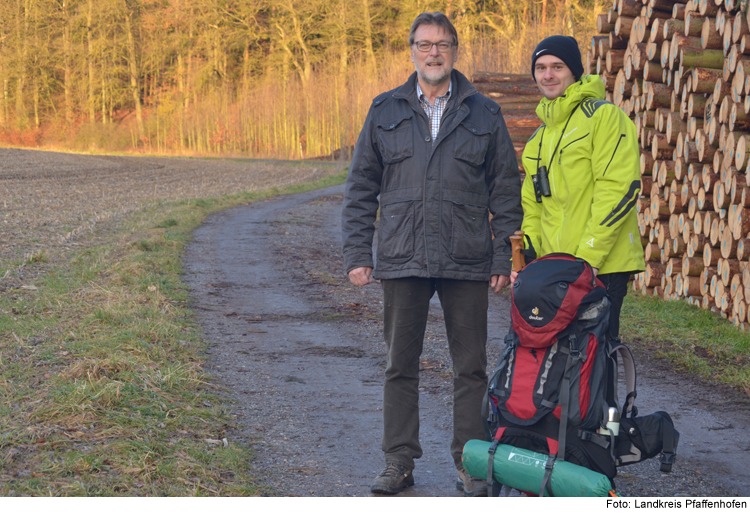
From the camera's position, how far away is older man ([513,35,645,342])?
3418mm

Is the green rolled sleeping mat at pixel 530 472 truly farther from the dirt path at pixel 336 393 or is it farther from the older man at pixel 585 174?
the older man at pixel 585 174

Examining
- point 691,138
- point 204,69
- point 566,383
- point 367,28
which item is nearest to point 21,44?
point 204,69

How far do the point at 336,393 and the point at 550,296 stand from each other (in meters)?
2.52

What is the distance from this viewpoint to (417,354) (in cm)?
382

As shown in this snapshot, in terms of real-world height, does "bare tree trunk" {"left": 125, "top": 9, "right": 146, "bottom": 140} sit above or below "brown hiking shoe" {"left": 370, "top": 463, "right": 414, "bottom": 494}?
above

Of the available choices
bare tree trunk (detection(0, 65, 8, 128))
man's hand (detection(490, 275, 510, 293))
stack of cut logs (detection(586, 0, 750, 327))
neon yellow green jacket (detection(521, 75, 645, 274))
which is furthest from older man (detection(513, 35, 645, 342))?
bare tree trunk (detection(0, 65, 8, 128))

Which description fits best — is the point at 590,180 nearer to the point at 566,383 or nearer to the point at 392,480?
the point at 566,383

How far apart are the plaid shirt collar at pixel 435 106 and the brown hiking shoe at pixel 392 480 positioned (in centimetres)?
165

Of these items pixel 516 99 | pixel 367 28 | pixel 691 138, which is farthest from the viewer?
pixel 367 28

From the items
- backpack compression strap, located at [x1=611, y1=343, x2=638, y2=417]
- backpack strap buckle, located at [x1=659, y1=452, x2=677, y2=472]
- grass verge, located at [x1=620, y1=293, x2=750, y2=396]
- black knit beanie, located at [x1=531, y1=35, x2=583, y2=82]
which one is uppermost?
black knit beanie, located at [x1=531, y1=35, x2=583, y2=82]

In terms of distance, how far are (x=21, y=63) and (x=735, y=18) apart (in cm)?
6781

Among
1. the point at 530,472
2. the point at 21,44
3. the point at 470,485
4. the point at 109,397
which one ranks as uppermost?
the point at 21,44

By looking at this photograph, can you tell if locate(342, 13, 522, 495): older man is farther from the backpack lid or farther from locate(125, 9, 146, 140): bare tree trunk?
locate(125, 9, 146, 140): bare tree trunk

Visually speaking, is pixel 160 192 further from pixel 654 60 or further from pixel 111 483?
pixel 111 483
